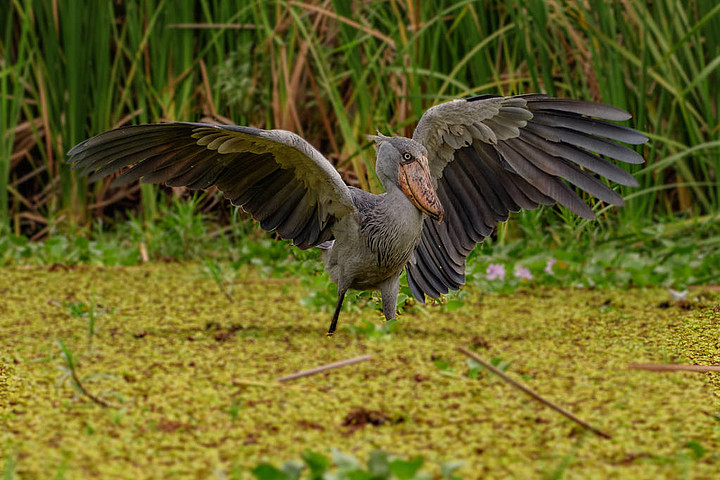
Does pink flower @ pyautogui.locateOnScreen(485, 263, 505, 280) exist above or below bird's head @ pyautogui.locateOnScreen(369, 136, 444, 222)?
below

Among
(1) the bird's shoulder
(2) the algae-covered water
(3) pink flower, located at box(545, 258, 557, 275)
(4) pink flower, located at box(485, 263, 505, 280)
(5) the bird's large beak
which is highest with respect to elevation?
(5) the bird's large beak

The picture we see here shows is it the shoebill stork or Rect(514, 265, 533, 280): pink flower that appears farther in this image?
Rect(514, 265, 533, 280): pink flower

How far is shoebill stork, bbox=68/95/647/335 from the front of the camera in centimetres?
177

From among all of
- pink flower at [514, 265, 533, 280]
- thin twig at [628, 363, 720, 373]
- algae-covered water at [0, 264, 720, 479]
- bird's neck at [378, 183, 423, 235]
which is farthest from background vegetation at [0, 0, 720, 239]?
thin twig at [628, 363, 720, 373]

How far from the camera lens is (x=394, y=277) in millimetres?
1961

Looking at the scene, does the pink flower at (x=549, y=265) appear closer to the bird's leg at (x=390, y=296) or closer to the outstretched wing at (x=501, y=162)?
the outstretched wing at (x=501, y=162)

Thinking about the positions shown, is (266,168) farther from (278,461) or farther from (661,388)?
(661,388)

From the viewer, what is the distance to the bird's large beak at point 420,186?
1.72m

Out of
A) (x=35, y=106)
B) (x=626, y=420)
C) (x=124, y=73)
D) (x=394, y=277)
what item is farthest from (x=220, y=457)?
(x=35, y=106)

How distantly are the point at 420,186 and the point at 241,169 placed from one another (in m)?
0.42

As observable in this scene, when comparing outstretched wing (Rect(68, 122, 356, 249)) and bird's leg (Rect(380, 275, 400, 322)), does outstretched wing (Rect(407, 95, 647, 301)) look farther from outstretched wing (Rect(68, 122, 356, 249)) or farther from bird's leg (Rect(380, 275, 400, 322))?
outstretched wing (Rect(68, 122, 356, 249))

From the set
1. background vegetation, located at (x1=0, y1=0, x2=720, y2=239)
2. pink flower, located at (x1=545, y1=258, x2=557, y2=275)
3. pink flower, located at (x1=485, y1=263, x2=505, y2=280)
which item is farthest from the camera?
background vegetation, located at (x1=0, y1=0, x2=720, y2=239)

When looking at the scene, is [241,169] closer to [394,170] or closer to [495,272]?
[394,170]

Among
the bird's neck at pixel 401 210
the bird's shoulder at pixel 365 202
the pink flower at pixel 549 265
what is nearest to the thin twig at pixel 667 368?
the bird's neck at pixel 401 210
